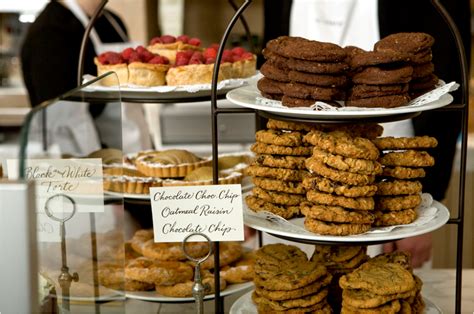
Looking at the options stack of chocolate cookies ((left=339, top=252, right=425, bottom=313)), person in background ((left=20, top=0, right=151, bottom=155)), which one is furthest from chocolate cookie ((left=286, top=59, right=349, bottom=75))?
person in background ((left=20, top=0, right=151, bottom=155))

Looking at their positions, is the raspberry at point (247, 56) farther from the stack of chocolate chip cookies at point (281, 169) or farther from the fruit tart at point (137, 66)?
the stack of chocolate chip cookies at point (281, 169)

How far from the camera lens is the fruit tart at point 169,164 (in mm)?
1690

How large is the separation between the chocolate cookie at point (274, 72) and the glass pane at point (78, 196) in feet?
0.97

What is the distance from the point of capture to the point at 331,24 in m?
2.48

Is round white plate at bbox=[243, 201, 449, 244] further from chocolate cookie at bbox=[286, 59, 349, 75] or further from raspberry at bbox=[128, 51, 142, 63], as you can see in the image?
raspberry at bbox=[128, 51, 142, 63]

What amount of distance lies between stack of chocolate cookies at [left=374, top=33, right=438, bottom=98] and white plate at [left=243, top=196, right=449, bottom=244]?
23 centimetres

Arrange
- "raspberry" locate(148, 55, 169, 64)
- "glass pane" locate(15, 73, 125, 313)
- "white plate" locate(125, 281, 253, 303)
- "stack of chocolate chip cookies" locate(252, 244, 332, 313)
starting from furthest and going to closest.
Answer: "raspberry" locate(148, 55, 169, 64) < "white plate" locate(125, 281, 253, 303) < "stack of chocolate chip cookies" locate(252, 244, 332, 313) < "glass pane" locate(15, 73, 125, 313)

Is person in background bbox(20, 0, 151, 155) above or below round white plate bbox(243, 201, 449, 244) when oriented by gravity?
above

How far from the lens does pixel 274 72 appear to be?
136 cm

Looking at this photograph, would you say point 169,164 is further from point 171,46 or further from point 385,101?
point 385,101

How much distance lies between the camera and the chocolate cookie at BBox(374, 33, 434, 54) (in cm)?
134

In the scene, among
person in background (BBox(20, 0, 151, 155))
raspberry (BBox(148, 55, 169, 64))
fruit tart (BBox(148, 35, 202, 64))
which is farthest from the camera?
person in background (BBox(20, 0, 151, 155))

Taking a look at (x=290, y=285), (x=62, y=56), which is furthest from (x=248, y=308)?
(x=62, y=56)

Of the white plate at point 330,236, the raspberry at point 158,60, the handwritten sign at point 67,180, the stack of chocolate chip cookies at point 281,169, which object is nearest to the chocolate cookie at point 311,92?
the stack of chocolate chip cookies at point 281,169
